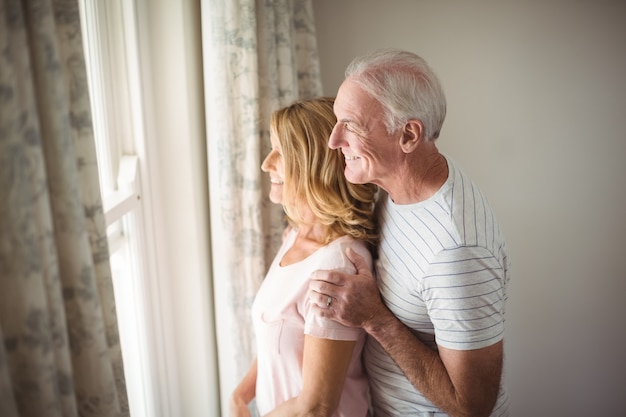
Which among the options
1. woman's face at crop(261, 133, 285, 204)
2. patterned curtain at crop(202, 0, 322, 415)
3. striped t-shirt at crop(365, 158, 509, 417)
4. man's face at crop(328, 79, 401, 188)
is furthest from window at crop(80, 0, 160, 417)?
striped t-shirt at crop(365, 158, 509, 417)

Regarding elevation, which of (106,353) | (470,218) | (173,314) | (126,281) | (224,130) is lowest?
(173,314)

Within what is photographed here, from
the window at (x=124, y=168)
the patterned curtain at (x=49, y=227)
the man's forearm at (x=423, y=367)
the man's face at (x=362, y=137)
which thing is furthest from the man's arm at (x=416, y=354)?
the window at (x=124, y=168)

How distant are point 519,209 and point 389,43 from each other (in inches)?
33.0

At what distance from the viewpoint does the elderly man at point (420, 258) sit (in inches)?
42.8

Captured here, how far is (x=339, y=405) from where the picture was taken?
1329mm

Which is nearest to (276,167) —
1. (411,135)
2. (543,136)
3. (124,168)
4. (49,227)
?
(411,135)

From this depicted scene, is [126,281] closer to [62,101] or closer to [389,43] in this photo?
[62,101]

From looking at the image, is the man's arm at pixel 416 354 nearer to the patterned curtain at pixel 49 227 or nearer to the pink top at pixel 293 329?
the pink top at pixel 293 329

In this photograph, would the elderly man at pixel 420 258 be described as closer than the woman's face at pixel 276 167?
Yes

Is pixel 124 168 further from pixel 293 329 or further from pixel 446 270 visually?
pixel 446 270

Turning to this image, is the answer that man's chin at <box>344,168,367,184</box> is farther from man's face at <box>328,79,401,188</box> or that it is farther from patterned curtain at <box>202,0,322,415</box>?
patterned curtain at <box>202,0,322,415</box>

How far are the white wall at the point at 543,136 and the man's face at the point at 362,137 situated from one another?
2.99 feet

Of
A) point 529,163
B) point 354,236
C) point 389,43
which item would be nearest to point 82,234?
point 354,236

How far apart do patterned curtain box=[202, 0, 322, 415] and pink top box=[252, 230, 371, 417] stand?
331 mm
